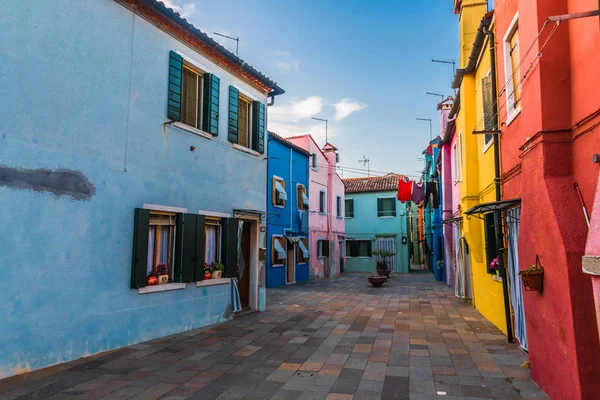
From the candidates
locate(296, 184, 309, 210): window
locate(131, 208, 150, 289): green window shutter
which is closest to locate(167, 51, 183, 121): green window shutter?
locate(131, 208, 150, 289): green window shutter

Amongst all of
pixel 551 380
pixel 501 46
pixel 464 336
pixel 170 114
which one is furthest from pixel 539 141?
pixel 170 114

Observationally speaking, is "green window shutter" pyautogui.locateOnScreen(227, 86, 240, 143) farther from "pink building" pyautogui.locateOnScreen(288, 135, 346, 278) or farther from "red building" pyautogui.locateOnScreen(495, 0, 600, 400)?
"pink building" pyautogui.locateOnScreen(288, 135, 346, 278)

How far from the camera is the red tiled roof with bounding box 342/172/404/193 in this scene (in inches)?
1139

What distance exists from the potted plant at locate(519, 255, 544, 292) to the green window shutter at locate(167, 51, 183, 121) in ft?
21.5

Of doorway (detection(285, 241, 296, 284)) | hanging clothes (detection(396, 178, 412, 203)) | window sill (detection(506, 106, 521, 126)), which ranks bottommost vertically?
doorway (detection(285, 241, 296, 284))

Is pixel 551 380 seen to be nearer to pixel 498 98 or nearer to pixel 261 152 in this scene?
pixel 498 98

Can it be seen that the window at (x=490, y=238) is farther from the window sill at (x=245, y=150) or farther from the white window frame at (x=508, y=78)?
the window sill at (x=245, y=150)

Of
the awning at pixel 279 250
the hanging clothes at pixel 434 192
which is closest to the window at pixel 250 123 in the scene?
the awning at pixel 279 250

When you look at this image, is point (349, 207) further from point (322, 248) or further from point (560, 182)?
point (560, 182)

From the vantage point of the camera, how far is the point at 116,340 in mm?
6762

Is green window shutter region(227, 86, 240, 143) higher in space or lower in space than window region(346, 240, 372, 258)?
higher

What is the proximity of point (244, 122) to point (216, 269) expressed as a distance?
13.0 feet

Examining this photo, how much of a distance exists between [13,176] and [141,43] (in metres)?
3.44

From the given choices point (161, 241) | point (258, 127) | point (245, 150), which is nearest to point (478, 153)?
point (258, 127)
